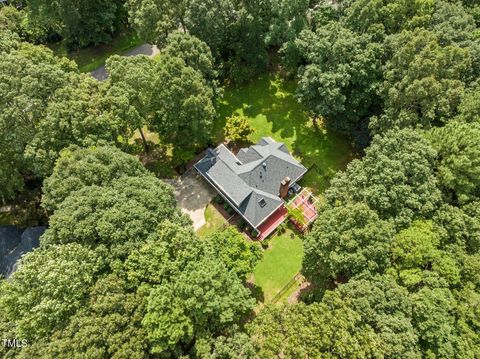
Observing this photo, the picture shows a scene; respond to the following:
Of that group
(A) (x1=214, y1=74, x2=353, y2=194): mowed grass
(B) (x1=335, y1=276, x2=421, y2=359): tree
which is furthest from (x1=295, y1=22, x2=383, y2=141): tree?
(B) (x1=335, y1=276, x2=421, y2=359): tree

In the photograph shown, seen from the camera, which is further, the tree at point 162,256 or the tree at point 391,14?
the tree at point 391,14

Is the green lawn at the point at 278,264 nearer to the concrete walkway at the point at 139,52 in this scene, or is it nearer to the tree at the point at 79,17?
the concrete walkway at the point at 139,52

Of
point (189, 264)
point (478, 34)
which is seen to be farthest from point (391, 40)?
point (189, 264)

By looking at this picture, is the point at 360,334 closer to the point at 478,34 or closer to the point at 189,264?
the point at 189,264

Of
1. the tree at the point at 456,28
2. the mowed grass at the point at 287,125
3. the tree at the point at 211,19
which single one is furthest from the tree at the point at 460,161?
the tree at the point at 211,19

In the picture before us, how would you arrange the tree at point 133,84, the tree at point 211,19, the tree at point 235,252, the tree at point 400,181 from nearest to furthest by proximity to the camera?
the tree at point 400,181, the tree at point 235,252, the tree at point 133,84, the tree at point 211,19

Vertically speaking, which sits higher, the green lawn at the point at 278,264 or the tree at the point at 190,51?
the tree at the point at 190,51
